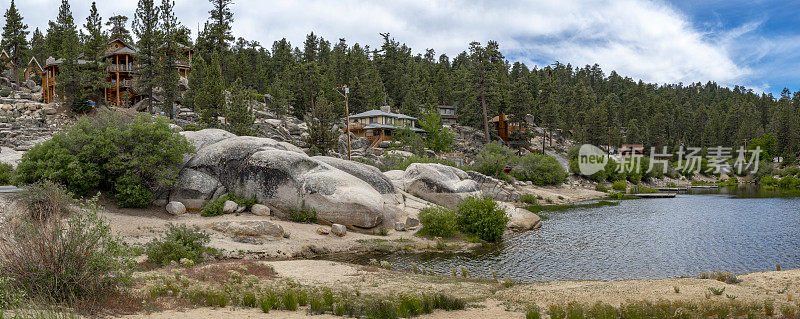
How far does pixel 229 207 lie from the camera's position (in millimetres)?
30016

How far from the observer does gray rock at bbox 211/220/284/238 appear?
84.6ft

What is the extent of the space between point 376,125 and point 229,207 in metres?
50.1

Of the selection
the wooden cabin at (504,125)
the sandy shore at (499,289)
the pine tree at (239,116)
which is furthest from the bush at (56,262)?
the wooden cabin at (504,125)

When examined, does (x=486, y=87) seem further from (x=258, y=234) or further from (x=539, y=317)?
(x=539, y=317)

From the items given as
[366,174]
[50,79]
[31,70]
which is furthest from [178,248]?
[31,70]

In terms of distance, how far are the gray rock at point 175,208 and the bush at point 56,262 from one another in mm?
17777

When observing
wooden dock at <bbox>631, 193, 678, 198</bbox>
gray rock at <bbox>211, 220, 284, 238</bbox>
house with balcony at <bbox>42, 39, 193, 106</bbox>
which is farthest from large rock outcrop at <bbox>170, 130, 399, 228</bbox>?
wooden dock at <bbox>631, 193, 678, 198</bbox>

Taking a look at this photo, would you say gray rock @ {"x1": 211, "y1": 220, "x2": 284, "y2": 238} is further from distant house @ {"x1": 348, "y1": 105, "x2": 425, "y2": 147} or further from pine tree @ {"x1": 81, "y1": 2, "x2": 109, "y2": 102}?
distant house @ {"x1": 348, "y1": 105, "x2": 425, "y2": 147}

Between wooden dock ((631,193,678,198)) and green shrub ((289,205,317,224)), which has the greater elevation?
green shrub ((289,205,317,224))

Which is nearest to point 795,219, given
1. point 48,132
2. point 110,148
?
point 110,148

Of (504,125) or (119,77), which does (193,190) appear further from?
(504,125)

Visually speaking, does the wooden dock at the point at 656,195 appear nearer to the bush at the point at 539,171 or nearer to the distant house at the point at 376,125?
the bush at the point at 539,171

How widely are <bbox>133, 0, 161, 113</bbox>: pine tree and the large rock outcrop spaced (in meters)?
33.5

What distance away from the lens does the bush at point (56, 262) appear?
38.1 feet
